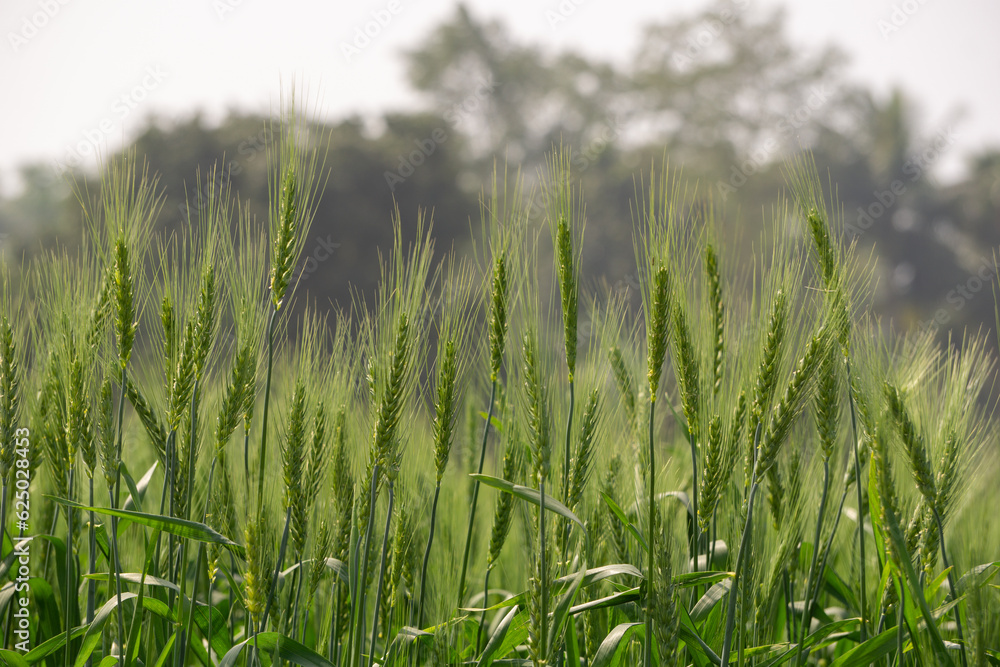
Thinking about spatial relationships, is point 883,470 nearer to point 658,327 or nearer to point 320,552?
point 658,327

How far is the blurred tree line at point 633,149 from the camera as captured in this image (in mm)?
19688

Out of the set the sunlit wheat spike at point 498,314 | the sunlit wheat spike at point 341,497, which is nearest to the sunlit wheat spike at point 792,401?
the sunlit wheat spike at point 498,314

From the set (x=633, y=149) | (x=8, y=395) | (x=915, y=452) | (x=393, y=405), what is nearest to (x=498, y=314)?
(x=393, y=405)

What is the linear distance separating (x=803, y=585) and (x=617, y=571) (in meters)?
0.98

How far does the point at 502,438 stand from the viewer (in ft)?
5.70

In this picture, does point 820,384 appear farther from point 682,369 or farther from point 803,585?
point 803,585

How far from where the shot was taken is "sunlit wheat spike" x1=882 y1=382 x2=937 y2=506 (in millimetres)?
1376

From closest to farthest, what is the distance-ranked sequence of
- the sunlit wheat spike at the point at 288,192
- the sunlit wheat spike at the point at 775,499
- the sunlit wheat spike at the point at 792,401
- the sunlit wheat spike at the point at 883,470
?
the sunlit wheat spike at the point at 883,470 < the sunlit wheat spike at the point at 792,401 < the sunlit wheat spike at the point at 288,192 < the sunlit wheat spike at the point at 775,499

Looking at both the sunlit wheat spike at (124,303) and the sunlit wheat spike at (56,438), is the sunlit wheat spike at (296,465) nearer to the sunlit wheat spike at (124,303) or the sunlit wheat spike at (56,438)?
the sunlit wheat spike at (124,303)

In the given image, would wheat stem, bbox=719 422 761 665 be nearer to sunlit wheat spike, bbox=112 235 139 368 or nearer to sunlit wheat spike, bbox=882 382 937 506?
sunlit wheat spike, bbox=882 382 937 506

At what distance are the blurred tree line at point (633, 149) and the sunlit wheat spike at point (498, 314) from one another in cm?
1764

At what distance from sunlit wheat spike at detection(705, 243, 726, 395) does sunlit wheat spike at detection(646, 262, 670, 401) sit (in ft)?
0.60

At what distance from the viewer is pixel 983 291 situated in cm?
2305

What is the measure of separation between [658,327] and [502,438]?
0.56m
